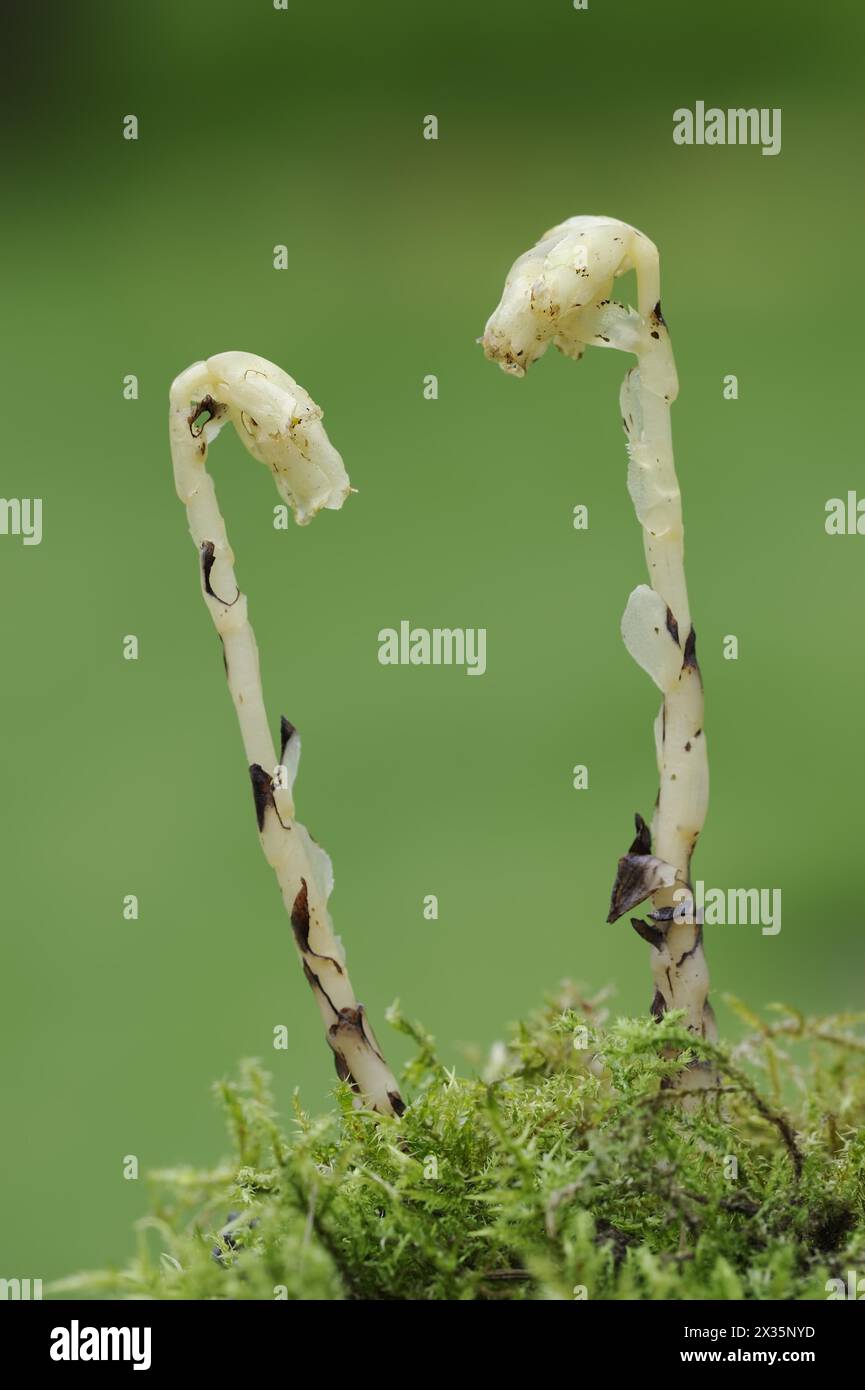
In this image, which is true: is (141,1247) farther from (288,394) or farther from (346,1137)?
(288,394)

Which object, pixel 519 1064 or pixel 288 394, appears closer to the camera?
pixel 288 394

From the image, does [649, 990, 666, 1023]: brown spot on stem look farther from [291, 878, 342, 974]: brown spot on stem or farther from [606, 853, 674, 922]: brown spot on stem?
[291, 878, 342, 974]: brown spot on stem

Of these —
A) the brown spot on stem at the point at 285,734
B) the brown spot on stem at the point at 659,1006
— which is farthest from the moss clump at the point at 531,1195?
the brown spot on stem at the point at 285,734

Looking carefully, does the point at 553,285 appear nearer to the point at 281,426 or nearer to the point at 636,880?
the point at 281,426

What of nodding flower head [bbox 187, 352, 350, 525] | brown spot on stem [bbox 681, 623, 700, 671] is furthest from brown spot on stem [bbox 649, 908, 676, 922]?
nodding flower head [bbox 187, 352, 350, 525]

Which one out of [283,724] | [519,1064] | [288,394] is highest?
[288,394]
